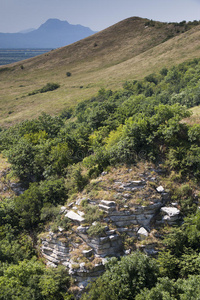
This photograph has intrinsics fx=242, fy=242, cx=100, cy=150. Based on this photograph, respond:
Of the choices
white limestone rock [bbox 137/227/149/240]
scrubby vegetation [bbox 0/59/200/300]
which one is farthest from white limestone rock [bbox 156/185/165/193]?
white limestone rock [bbox 137/227/149/240]

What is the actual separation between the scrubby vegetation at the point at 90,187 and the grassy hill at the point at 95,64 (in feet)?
144

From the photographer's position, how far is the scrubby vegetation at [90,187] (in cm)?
1702

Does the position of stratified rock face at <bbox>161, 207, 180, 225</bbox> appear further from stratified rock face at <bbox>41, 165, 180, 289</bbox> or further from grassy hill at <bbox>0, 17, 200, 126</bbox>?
grassy hill at <bbox>0, 17, 200, 126</bbox>

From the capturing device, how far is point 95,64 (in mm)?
104750

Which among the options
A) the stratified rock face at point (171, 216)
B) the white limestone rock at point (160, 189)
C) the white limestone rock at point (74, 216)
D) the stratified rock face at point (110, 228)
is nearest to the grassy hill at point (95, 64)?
the white limestone rock at point (74, 216)

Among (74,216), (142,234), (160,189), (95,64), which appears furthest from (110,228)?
(95,64)

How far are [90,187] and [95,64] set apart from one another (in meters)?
91.0

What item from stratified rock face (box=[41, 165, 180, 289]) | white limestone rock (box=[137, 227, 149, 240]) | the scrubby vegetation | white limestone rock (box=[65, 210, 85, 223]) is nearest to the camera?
the scrubby vegetation

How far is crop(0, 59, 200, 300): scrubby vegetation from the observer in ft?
55.8

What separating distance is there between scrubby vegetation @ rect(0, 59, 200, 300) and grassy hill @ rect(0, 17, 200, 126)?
144 feet

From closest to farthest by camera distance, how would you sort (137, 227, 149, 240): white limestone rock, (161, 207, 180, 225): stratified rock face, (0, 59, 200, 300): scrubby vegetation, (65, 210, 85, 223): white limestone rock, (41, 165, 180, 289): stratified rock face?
(0, 59, 200, 300): scrubby vegetation
(41, 165, 180, 289): stratified rock face
(137, 227, 149, 240): white limestone rock
(161, 207, 180, 225): stratified rock face
(65, 210, 85, 223): white limestone rock

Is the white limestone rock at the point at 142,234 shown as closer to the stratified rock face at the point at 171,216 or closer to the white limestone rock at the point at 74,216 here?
the stratified rock face at the point at 171,216

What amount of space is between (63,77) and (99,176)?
283 ft

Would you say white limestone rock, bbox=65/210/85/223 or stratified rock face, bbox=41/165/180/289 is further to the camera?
white limestone rock, bbox=65/210/85/223
